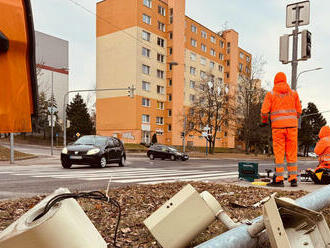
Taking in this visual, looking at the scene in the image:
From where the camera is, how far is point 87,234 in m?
1.55

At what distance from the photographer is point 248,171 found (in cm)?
720

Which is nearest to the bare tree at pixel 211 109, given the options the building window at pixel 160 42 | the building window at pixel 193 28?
the building window at pixel 160 42

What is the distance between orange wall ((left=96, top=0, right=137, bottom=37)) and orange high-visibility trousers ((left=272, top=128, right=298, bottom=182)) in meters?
41.9

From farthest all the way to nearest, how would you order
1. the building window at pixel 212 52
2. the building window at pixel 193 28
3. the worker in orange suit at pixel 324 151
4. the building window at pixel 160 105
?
the building window at pixel 212 52 < the building window at pixel 193 28 < the building window at pixel 160 105 < the worker in orange suit at pixel 324 151

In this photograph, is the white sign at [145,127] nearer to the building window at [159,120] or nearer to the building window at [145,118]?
the building window at [145,118]

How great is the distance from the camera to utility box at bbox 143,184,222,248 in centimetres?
201

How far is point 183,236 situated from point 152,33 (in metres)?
47.3

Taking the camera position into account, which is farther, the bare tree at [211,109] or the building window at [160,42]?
the building window at [160,42]

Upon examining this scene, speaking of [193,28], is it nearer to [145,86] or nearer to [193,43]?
[193,43]

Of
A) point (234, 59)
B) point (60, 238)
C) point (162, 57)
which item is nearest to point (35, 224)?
point (60, 238)

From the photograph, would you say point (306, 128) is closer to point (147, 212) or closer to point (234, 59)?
point (234, 59)

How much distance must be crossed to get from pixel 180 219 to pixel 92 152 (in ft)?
37.8

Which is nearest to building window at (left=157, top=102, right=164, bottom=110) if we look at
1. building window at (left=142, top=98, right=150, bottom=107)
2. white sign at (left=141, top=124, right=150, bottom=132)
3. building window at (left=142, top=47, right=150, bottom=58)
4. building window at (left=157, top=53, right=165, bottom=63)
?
building window at (left=142, top=98, right=150, bottom=107)

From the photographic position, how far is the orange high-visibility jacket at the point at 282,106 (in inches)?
230
